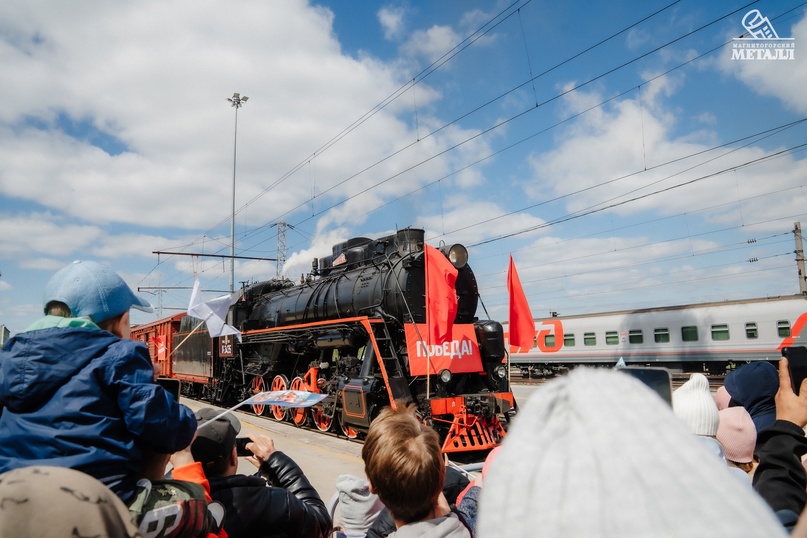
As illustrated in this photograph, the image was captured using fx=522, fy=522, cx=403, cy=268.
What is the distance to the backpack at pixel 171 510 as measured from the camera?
1713mm

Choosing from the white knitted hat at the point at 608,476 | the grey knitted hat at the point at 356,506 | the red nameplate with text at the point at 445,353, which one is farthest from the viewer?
the red nameplate with text at the point at 445,353

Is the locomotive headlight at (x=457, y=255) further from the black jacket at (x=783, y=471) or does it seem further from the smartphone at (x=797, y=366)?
the black jacket at (x=783, y=471)

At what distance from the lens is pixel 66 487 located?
989mm

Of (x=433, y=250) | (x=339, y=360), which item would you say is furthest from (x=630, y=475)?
(x=339, y=360)

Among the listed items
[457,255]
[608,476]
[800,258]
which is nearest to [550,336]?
[800,258]

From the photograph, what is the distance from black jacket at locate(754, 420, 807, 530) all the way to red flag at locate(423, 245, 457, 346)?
265 inches

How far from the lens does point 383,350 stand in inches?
374

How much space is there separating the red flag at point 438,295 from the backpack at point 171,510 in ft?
22.5

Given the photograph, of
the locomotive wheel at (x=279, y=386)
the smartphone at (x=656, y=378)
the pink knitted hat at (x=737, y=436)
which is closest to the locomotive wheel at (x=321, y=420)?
the locomotive wheel at (x=279, y=386)

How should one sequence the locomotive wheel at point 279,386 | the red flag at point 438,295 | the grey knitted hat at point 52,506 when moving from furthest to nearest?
the locomotive wheel at point 279,386 < the red flag at point 438,295 < the grey knitted hat at point 52,506

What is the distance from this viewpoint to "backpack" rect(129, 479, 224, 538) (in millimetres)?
1713

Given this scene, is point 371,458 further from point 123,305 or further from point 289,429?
point 289,429

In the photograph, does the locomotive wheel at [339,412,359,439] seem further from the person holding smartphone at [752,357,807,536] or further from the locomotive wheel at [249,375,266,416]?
the person holding smartphone at [752,357,807,536]

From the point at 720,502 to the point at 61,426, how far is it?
6.25 feet
